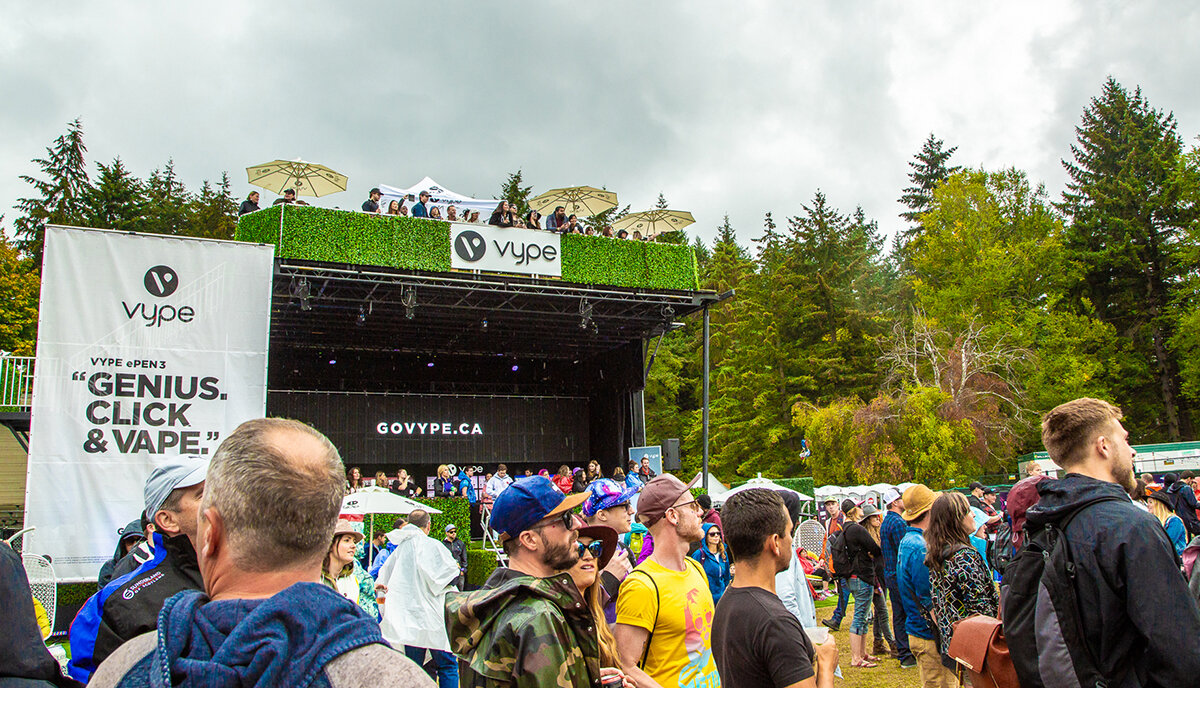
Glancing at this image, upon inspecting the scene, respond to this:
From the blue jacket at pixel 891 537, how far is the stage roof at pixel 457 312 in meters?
10.3

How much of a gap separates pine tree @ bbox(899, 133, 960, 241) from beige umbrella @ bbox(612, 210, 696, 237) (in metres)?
31.0

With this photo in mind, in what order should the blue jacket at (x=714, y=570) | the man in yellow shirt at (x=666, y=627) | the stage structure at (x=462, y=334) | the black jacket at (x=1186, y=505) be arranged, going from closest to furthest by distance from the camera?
1. the man in yellow shirt at (x=666, y=627)
2. the blue jacket at (x=714, y=570)
3. the black jacket at (x=1186, y=505)
4. the stage structure at (x=462, y=334)

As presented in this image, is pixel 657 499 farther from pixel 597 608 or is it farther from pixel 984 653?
pixel 984 653

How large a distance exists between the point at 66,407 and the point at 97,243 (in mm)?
2398

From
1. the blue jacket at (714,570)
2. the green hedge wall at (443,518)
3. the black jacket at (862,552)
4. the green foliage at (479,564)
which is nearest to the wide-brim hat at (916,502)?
the blue jacket at (714,570)

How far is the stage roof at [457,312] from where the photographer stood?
621 inches

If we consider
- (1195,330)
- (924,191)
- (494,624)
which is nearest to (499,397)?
(494,624)

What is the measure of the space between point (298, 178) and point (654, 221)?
28.2 feet

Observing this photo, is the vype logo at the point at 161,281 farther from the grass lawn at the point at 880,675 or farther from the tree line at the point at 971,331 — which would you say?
the tree line at the point at 971,331

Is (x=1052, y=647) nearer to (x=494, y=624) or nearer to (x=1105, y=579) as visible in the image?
(x=1105, y=579)

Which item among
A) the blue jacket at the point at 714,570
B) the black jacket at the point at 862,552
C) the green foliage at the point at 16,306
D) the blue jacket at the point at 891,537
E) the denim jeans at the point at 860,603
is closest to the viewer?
the blue jacket at the point at 714,570

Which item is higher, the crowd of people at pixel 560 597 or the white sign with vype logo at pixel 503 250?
the white sign with vype logo at pixel 503 250

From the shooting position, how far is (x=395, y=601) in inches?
260

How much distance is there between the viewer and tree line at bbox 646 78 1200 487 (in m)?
28.5
